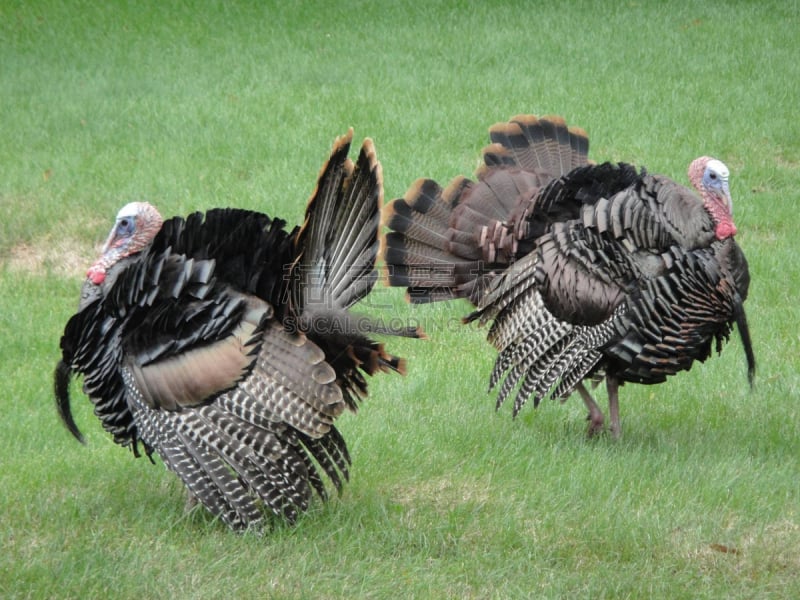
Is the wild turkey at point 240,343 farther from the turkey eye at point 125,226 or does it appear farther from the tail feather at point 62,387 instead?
the turkey eye at point 125,226

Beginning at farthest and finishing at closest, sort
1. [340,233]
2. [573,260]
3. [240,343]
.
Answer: [573,260], [340,233], [240,343]

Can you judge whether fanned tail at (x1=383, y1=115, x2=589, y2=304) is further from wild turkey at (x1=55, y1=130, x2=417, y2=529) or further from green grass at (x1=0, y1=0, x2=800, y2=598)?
wild turkey at (x1=55, y1=130, x2=417, y2=529)

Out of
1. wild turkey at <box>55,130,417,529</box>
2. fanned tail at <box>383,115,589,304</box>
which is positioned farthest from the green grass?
fanned tail at <box>383,115,589,304</box>

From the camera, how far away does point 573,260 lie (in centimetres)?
561

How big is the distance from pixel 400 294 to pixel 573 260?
2.64 meters

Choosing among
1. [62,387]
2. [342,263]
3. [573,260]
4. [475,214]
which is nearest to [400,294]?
[475,214]

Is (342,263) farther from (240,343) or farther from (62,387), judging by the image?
(62,387)

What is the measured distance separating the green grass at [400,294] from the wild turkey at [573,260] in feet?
1.54

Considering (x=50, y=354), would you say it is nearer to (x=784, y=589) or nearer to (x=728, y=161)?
(x=784, y=589)

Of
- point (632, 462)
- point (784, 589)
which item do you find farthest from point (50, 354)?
point (784, 589)

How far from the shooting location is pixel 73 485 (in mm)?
4953

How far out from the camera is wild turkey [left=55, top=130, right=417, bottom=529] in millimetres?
4379

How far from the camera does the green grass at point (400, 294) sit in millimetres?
4320

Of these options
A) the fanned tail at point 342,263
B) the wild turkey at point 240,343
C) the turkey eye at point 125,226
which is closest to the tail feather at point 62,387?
the wild turkey at point 240,343
